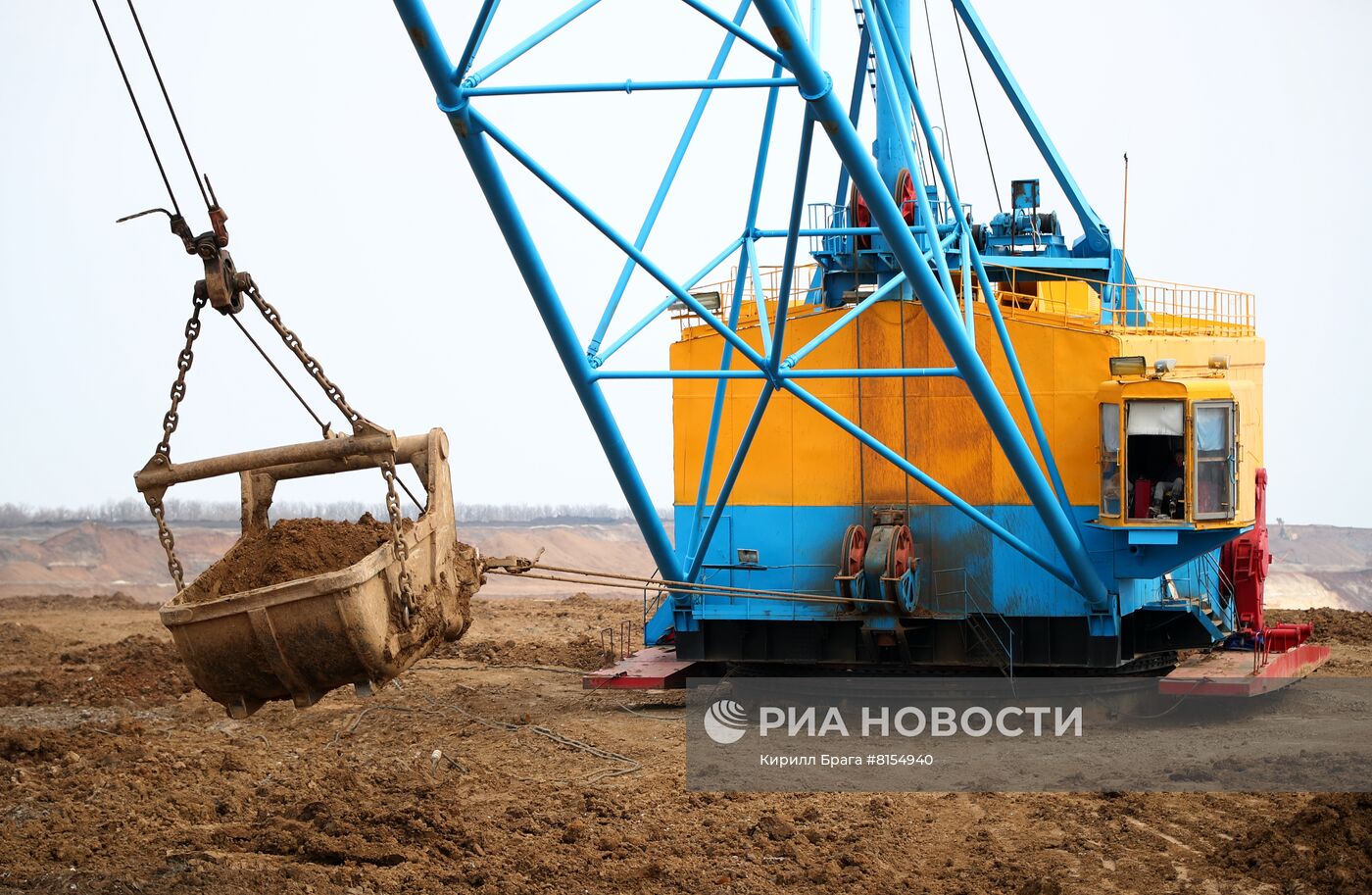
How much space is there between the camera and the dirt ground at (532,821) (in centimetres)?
1142

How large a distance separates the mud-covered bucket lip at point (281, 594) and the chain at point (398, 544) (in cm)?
11

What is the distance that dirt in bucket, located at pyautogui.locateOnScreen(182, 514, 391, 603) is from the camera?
456 inches

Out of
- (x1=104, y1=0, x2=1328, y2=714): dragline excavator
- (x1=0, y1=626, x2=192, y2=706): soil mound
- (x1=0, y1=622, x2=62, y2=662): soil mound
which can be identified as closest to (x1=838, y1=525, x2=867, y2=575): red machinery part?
(x1=104, y1=0, x2=1328, y2=714): dragline excavator

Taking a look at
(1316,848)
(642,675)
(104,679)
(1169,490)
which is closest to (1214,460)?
(1169,490)

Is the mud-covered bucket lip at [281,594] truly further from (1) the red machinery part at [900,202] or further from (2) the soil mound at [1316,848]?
(1) the red machinery part at [900,202]

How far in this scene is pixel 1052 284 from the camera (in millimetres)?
19828

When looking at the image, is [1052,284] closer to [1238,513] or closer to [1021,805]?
[1238,513]

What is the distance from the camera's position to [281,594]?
10.3m

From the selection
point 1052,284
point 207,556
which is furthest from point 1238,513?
point 207,556

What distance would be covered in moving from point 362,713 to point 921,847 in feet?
26.5

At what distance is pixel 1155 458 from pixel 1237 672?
2684mm

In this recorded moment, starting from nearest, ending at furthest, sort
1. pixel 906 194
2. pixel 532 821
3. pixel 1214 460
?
pixel 532 821 < pixel 1214 460 < pixel 906 194

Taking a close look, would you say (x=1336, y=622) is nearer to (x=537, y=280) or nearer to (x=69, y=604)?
(x=537, y=280)

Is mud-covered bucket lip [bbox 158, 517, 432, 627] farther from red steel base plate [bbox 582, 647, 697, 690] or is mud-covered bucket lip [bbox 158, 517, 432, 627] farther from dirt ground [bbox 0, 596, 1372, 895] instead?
red steel base plate [bbox 582, 647, 697, 690]
